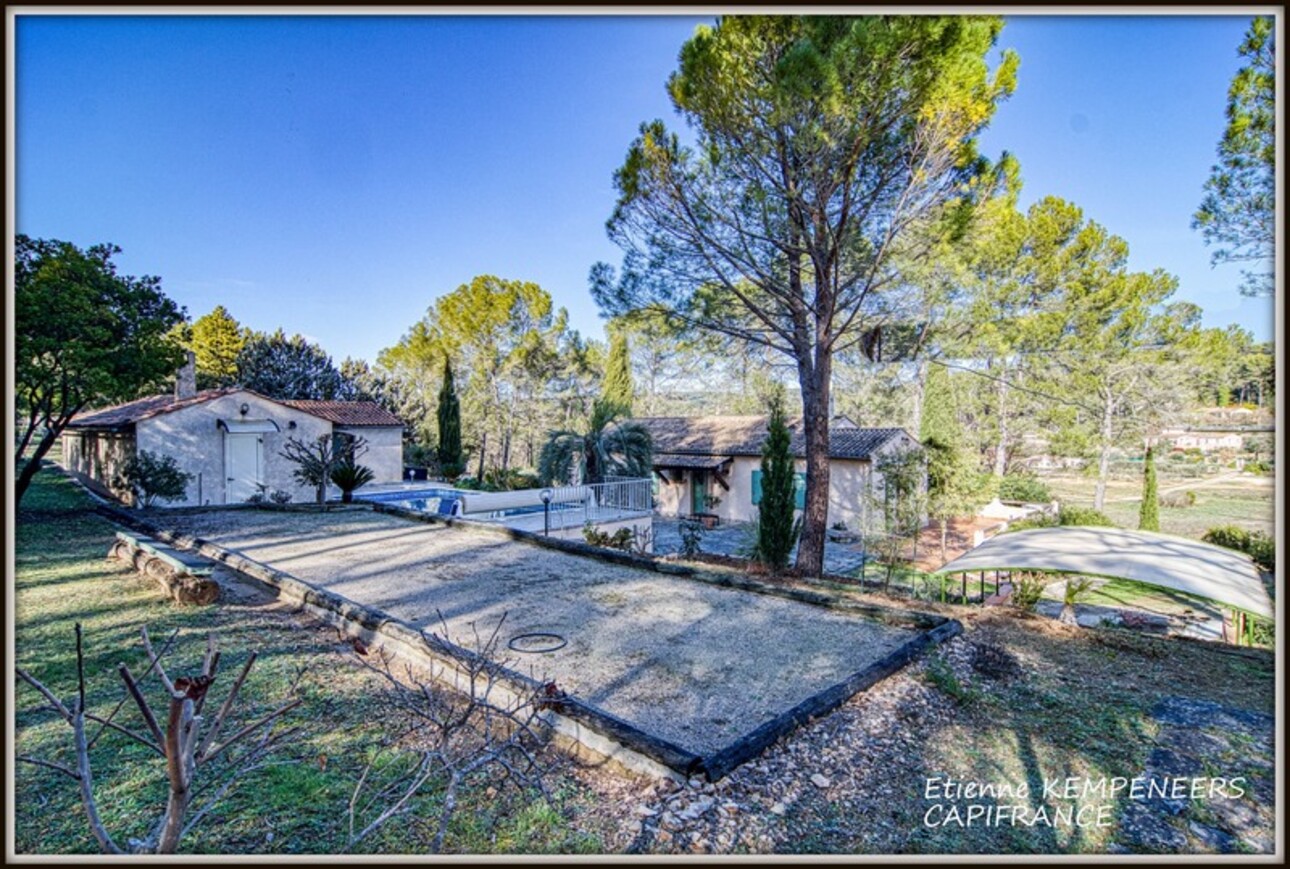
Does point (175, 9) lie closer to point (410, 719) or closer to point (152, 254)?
point (410, 719)

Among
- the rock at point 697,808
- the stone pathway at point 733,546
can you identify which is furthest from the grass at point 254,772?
the stone pathway at point 733,546

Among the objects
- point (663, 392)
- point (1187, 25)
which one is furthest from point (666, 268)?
point (663, 392)

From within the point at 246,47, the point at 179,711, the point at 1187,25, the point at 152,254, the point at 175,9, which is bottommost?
the point at 179,711

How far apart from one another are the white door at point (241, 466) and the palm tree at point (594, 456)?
8.16 m

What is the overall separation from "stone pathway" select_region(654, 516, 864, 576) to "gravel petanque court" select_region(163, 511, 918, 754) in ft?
17.6

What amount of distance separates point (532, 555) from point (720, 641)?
4847 mm

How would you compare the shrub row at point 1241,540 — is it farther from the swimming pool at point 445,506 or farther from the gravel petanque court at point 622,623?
the swimming pool at point 445,506

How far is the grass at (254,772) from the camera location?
9.24ft

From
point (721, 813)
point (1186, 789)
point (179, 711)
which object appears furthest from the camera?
point (1186, 789)

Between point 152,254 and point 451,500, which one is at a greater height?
point 152,254

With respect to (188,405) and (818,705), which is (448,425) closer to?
(188,405)

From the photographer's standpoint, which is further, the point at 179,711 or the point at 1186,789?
the point at 1186,789

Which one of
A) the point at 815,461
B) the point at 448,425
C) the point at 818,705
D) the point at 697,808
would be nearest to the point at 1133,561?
the point at 818,705

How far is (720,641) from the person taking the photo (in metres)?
5.80
